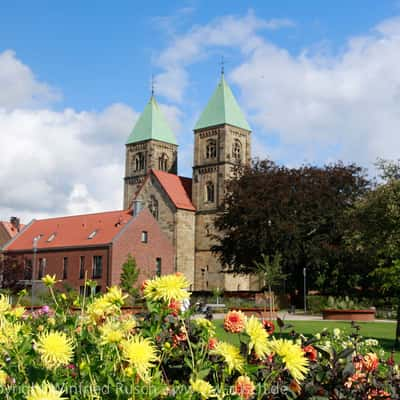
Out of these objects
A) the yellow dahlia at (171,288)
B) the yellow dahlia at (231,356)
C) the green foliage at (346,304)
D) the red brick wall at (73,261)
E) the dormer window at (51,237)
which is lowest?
the green foliage at (346,304)

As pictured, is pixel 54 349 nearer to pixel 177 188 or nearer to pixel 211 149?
pixel 177 188

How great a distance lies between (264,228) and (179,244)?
91.2 ft

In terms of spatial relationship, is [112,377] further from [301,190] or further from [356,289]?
[356,289]

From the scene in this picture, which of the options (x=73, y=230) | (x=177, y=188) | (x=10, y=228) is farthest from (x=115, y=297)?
(x=177, y=188)

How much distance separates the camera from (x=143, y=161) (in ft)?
289

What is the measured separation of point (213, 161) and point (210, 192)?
14.4ft

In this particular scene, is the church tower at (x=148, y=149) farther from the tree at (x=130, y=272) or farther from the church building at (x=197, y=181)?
the tree at (x=130, y=272)

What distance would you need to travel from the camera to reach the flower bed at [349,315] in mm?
32031

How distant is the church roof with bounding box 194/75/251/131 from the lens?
80.5 metres

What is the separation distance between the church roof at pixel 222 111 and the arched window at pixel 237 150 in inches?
87.9

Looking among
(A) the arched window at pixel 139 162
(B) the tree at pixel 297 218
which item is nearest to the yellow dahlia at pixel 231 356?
(B) the tree at pixel 297 218

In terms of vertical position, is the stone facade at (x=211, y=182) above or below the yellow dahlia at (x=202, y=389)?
above

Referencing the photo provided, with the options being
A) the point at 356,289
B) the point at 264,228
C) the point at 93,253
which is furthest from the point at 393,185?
the point at 93,253

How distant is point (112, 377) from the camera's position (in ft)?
9.92
